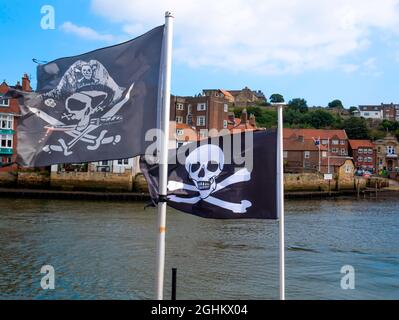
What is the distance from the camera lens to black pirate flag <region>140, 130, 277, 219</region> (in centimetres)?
724

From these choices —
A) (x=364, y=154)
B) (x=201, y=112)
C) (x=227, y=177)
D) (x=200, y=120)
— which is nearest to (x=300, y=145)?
(x=200, y=120)

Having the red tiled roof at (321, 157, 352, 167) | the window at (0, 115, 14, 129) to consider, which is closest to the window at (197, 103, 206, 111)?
the red tiled roof at (321, 157, 352, 167)

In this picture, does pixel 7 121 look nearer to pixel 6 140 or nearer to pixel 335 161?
pixel 6 140

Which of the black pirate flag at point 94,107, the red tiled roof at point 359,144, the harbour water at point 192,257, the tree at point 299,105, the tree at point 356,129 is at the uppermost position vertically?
the tree at point 299,105

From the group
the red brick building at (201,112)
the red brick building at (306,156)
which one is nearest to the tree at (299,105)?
the red brick building at (306,156)

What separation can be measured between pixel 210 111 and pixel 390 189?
46.0 meters

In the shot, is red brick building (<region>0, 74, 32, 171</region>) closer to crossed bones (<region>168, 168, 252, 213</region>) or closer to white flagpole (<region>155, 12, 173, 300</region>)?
crossed bones (<region>168, 168, 252, 213</region>)

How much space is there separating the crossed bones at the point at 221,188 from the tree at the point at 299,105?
185m

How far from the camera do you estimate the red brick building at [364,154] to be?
127 metres

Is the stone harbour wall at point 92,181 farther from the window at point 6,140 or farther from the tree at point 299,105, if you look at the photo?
the tree at point 299,105

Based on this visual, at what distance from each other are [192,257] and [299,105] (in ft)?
575

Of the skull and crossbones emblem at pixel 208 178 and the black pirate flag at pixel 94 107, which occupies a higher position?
the black pirate flag at pixel 94 107

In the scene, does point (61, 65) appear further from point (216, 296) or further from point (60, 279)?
point (60, 279)

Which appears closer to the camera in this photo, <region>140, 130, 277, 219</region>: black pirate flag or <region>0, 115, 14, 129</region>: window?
<region>140, 130, 277, 219</region>: black pirate flag
